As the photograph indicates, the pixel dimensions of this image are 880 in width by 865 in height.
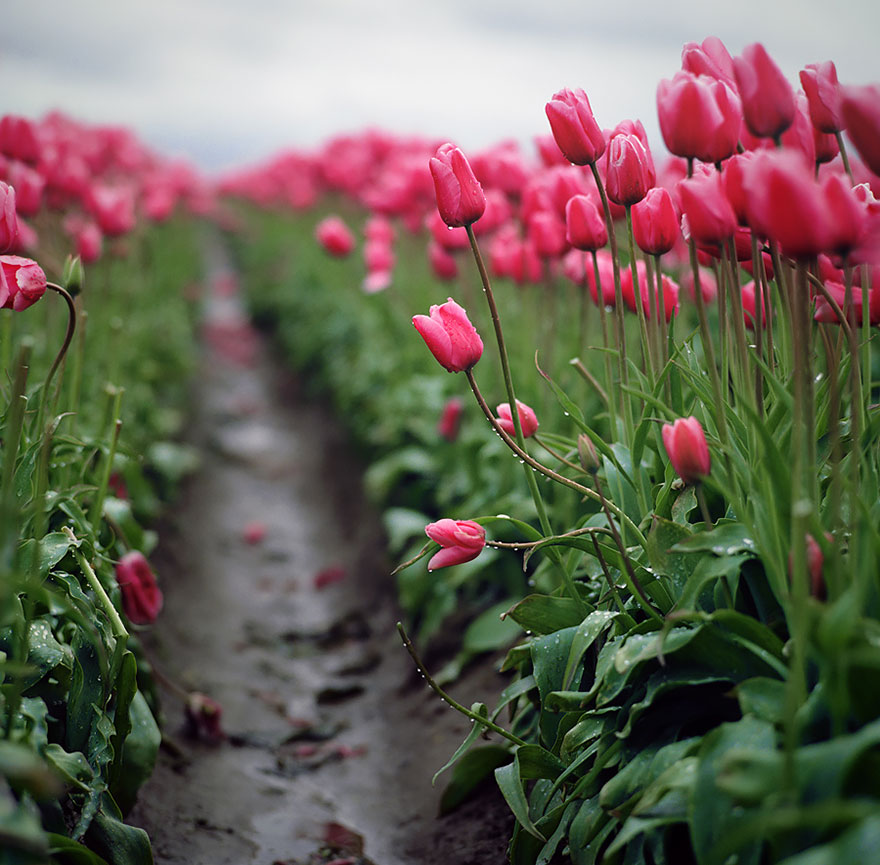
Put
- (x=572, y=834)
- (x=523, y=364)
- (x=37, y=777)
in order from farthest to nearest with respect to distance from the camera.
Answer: (x=523, y=364), (x=572, y=834), (x=37, y=777)

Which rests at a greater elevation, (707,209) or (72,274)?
(707,209)

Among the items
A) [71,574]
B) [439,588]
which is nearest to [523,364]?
[439,588]

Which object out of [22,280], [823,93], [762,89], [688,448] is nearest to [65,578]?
[22,280]

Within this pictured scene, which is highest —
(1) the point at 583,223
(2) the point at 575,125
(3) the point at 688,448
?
(2) the point at 575,125

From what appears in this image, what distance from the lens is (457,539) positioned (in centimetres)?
154

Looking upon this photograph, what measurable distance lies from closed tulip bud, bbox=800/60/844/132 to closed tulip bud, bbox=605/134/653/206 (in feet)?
0.91

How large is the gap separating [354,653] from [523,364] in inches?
46.0

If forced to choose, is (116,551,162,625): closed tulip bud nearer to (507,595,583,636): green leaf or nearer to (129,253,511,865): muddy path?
(129,253,511,865): muddy path

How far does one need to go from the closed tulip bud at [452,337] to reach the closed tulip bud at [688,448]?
390 mm

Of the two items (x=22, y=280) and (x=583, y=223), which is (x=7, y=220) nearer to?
(x=22, y=280)

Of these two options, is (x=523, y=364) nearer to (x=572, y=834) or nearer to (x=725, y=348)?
(x=725, y=348)

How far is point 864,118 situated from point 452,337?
2.30ft

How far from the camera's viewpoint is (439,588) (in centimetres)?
277

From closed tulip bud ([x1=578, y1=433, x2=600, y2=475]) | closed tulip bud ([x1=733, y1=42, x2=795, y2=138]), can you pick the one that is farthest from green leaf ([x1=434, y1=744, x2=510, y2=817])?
closed tulip bud ([x1=733, y1=42, x2=795, y2=138])
